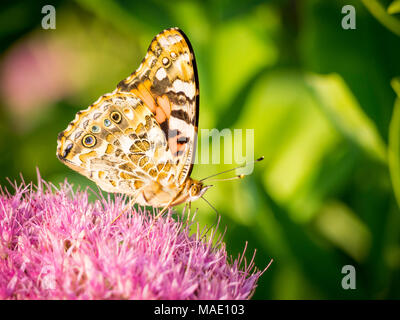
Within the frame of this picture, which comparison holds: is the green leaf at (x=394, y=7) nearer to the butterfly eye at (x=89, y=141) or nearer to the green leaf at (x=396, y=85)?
the green leaf at (x=396, y=85)

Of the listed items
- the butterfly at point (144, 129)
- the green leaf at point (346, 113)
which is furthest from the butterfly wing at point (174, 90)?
the green leaf at point (346, 113)

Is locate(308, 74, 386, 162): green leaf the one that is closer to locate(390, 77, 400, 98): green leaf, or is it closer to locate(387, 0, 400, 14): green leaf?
locate(390, 77, 400, 98): green leaf

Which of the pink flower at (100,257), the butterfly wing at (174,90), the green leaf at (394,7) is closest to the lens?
the pink flower at (100,257)

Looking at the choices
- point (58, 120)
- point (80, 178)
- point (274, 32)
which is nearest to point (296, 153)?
point (274, 32)

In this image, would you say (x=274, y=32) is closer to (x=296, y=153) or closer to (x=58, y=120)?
(x=296, y=153)

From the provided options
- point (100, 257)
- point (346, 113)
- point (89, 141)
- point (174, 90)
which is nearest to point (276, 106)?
point (346, 113)

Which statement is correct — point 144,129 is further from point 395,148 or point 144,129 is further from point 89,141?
point 395,148

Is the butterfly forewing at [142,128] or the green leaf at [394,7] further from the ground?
the green leaf at [394,7]
